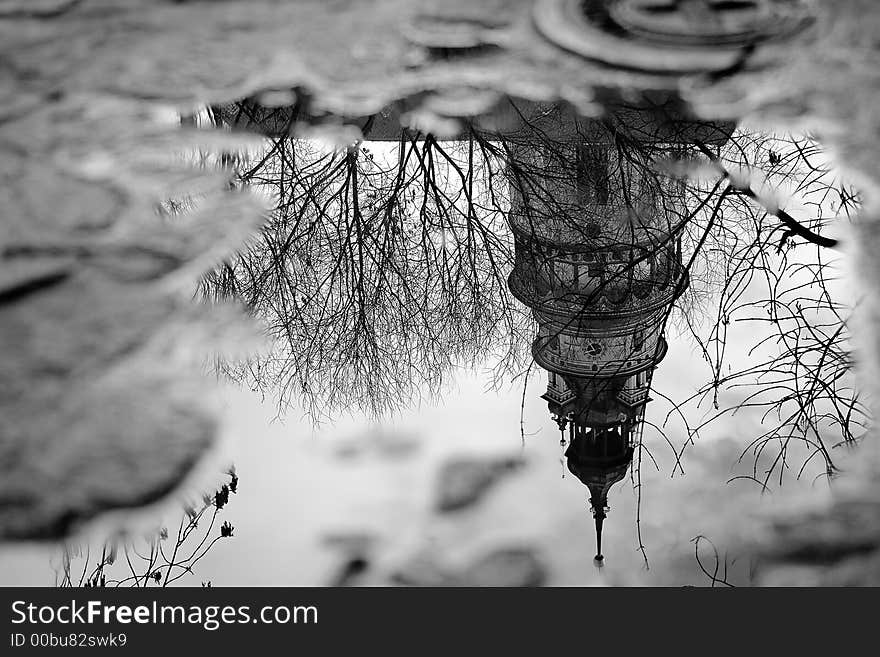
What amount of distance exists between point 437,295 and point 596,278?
1.30 feet

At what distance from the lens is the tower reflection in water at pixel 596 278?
1981mm

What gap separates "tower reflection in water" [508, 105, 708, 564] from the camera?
198 centimetres

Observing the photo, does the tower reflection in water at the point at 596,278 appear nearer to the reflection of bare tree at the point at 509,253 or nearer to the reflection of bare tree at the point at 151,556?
the reflection of bare tree at the point at 509,253

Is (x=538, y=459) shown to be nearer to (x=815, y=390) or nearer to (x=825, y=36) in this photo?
(x=815, y=390)

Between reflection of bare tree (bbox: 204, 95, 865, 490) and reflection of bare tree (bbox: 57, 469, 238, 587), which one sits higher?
reflection of bare tree (bbox: 204, 95, 865, 490)

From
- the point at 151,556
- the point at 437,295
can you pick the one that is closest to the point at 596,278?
the point at 437,295

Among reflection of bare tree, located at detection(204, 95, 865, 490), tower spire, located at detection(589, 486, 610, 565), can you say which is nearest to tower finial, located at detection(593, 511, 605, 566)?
tower spire, located at detection(589, 486, 610, 565)

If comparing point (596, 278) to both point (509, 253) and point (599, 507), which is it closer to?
point (509, 253)

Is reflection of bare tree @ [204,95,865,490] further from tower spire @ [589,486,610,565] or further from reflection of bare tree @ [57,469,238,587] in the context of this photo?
reflection of bare tree @ [57,469,238,587]

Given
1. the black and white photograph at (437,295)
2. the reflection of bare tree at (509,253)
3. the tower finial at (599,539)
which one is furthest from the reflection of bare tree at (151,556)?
the tower finial at (599,539)

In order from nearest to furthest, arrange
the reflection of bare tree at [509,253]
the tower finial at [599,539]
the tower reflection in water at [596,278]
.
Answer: the tower finial at [599,539], the tower reflection in water at [596,278], the reflection of bare tree at [509,253]

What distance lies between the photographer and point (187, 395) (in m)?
1.97
